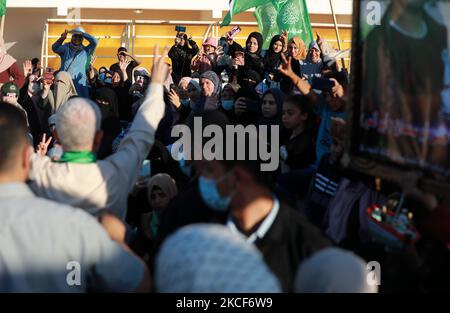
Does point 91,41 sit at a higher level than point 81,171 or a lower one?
higher

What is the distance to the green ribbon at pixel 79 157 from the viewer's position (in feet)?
15.5

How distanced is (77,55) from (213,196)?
9.69 metres

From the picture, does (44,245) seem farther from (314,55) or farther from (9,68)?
(9,68)

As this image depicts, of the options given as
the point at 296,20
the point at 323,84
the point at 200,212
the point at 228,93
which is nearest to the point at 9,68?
the point at 296,20

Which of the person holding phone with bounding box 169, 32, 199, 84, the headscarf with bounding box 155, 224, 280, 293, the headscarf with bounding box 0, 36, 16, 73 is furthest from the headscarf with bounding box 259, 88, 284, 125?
the person holding phone with bounding box 169, 32, 199, 84

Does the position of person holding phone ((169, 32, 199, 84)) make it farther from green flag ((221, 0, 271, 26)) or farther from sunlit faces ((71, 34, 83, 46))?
sunlit faces ((71, 34, 83, 46))

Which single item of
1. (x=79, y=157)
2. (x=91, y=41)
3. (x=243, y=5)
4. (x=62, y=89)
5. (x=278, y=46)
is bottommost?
(x=79, y=157)

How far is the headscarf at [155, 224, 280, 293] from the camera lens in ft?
8.05

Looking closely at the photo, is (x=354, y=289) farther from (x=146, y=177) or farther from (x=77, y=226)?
(x=146, y=177)

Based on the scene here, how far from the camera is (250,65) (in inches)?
436

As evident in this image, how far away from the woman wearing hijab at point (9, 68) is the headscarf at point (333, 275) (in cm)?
1039

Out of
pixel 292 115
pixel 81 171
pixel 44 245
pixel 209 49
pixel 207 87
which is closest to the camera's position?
pixel 44 245

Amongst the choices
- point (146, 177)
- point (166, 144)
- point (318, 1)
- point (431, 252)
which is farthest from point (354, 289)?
point (318, 1)
